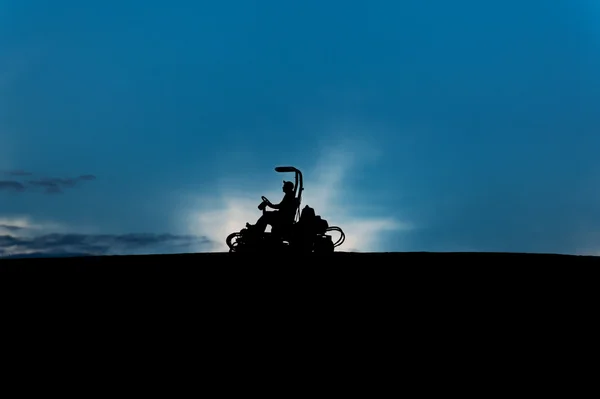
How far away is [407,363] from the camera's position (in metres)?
9.44

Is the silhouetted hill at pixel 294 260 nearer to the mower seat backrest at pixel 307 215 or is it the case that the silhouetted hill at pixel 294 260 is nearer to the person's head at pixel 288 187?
the mower seat backrest at pixel 307 215

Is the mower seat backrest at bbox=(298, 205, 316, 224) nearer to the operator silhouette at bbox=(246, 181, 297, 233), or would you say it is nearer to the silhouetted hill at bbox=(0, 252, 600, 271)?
the operator silhouette at bbox=(246, 181, 297, 233)

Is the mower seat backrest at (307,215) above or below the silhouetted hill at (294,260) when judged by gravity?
above

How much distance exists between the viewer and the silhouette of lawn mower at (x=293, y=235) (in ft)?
48.8

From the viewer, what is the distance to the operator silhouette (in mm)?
14961

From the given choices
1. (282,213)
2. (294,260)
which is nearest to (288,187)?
(282,213)

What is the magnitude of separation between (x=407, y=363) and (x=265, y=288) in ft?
12.3

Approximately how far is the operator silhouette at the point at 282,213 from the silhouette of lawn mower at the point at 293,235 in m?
0.06

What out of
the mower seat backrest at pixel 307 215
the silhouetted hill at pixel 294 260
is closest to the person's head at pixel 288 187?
the mower seat backrest at pixel 307 215

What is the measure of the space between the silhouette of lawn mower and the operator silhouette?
62 millimetres

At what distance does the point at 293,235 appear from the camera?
14898 mm

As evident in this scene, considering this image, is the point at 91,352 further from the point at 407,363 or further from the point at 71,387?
the point at 407,363

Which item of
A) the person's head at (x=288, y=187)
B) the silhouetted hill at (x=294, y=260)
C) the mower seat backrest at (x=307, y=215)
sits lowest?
the silhouetted hill at (x=294, y=260)

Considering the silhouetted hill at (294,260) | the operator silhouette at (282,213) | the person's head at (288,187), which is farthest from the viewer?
the person's head at (288,187)
